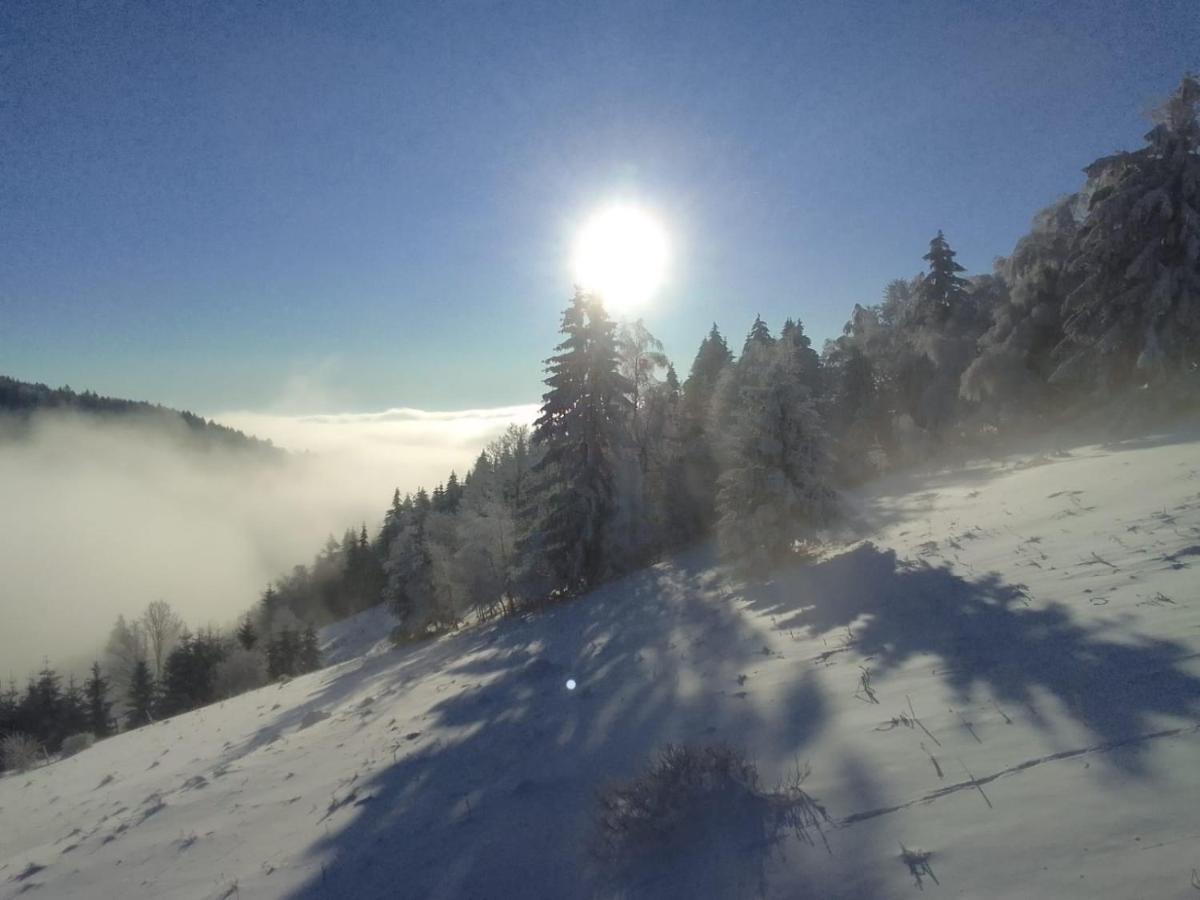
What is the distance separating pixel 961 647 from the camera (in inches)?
248

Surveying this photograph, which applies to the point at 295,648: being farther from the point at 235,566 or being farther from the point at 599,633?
the point at 235,566

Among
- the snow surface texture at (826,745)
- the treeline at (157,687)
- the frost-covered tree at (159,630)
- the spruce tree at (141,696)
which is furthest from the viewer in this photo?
the frost-covered tree at (159,630)

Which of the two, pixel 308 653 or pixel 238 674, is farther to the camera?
pixel 308 653

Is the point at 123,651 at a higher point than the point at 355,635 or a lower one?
higher

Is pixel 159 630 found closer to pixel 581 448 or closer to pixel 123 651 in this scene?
pixel 123 651

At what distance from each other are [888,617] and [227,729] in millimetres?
16508

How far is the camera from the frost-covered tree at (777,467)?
13.0 m

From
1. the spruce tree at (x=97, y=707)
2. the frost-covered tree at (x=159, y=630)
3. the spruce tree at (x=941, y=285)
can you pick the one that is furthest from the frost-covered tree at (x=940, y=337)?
the frost-covered tree at (x=159, y=630)

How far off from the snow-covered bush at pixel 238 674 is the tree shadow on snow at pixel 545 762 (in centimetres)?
4685

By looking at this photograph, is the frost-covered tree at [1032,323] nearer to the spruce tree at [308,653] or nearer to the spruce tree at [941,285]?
the spruce tree at [941,285]

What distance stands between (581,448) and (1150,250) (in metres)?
17.4

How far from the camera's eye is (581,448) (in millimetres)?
21375

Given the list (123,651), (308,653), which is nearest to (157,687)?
(308,653)

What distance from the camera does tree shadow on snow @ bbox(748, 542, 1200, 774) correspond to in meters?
4.22
